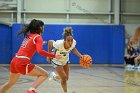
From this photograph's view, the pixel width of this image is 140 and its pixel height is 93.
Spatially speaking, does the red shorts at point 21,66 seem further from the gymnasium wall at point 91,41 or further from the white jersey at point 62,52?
the gymnasium wall at point 91,41

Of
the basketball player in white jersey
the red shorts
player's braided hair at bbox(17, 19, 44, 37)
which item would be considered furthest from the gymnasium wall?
the red shorts

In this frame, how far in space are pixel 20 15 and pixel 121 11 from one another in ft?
19.7

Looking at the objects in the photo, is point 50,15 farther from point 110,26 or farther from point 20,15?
point 110,26

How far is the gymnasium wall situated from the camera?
19.7 meters

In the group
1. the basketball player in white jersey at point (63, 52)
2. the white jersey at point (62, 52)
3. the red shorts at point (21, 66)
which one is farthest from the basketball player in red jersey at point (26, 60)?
→ the white jersey at point (62, 52)

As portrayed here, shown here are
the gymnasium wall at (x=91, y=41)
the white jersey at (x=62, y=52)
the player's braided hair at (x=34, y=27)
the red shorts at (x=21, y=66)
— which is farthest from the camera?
the gymnasium wall at (x=91, y=41)

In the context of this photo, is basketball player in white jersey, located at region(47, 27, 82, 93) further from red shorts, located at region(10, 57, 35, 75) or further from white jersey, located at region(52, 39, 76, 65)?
red shorts, located at region(10, 57, 35, 75)

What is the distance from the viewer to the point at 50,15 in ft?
67.1

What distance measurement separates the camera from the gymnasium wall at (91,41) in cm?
1966

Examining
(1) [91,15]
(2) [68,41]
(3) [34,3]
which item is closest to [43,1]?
(3) [34,3]

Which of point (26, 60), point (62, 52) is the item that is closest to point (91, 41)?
point (62, 52)

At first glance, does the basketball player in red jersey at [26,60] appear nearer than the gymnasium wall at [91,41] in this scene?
Yes

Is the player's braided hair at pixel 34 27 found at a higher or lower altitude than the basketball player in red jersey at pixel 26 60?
higher

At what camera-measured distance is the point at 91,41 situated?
2005cm
